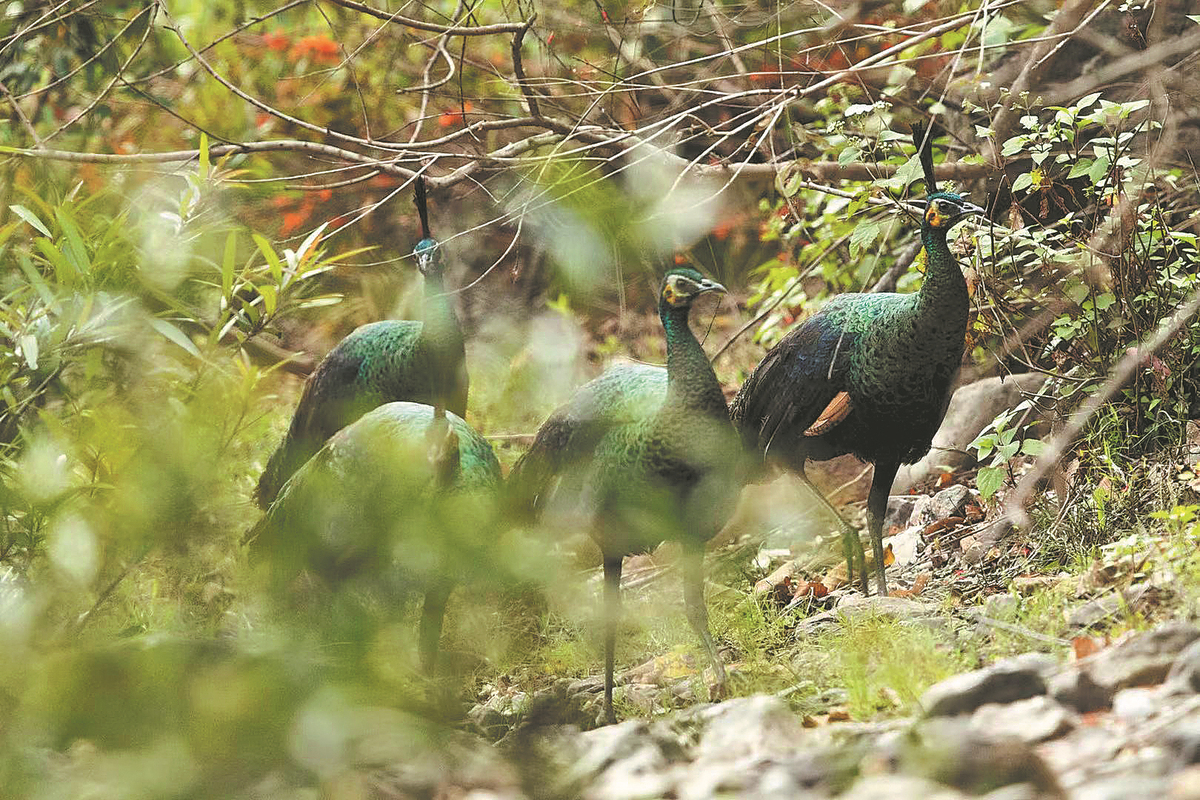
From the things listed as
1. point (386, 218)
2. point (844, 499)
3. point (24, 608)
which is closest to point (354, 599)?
point (24, 608)

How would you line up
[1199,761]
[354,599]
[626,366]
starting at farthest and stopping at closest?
1. [626,366]
2. [1199,761]
3. [354,599]

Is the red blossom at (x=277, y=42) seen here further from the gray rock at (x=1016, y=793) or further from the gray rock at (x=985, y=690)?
the gray rock at (x=1016, y=793)

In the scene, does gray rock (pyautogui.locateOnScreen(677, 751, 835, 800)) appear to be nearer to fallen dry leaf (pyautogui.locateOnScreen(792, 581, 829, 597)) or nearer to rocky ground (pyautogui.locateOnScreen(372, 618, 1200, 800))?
rocky ground (pyautogui.locateOnScreen(372, 618, 1200, 800))

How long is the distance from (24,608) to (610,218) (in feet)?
2.51

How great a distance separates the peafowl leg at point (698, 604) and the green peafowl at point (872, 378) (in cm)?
91

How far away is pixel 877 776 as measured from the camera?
82.2 inches

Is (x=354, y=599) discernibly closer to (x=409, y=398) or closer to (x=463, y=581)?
(x=463, y=581)

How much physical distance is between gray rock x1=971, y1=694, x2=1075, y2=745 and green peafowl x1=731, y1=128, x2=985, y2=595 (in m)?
1.97

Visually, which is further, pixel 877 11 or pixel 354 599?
pixel 877 11

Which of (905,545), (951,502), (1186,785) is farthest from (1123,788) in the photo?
(951,502)

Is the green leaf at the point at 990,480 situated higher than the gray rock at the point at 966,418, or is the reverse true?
the gray rock at the point at 966,418

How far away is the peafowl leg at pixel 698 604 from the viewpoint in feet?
12.4

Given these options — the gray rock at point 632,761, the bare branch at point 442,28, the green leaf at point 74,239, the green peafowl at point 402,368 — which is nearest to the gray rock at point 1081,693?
the gray rock at point 632,761

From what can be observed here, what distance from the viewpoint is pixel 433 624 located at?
1.36 metres
